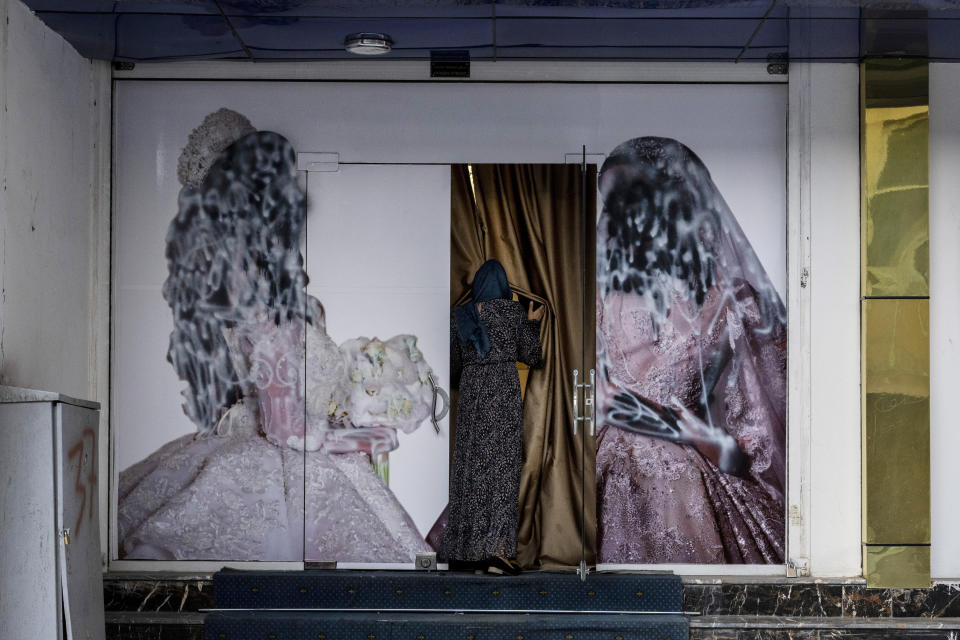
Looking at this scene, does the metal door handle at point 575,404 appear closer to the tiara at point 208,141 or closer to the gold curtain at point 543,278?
the gold curtain at point 543,278

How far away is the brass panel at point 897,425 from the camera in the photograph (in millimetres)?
5398

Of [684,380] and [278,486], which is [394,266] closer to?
[278,486]

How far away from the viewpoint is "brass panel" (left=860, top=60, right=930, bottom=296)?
17.9 feet

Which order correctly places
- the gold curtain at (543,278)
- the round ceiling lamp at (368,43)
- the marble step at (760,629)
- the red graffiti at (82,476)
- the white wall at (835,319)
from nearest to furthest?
the red graffiti at (82,476) < the round ceiling lamp at (368,43) < the marble step at (760,629) < the white wall at (835,319) < the gold curtain at (543,278)

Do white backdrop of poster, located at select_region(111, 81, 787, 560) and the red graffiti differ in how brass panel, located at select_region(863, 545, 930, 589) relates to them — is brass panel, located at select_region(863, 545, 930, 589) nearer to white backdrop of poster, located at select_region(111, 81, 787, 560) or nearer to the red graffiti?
white backdrop of poster, located at select_region(111, 81, 787, 560)

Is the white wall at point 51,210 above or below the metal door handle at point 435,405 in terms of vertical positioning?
above

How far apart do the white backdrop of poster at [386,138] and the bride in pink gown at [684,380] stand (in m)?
0.22

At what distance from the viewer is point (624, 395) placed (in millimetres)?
5602

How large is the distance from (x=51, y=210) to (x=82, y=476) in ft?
4.82

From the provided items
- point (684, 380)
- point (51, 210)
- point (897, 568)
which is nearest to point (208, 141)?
point (51, 210)

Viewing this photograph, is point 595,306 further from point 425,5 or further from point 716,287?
point 425,5

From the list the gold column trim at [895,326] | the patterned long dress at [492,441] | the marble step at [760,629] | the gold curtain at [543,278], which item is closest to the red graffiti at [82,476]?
the marble step at [760,629]

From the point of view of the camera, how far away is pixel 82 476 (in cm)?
428

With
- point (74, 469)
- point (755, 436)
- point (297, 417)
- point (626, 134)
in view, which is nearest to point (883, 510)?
point (755, 436)
